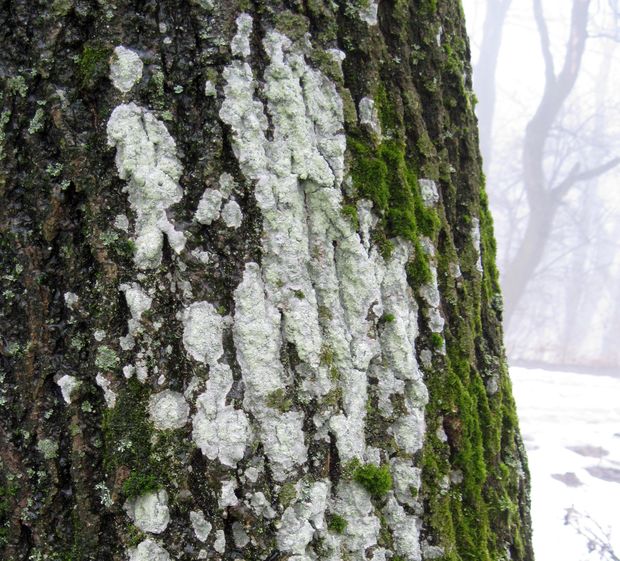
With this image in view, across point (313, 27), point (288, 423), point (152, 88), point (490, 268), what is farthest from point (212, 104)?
point (490, 268)

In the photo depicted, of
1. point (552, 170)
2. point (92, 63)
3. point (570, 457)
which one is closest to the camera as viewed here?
point (92, 63)

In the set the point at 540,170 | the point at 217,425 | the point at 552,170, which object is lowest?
the point at 217,425

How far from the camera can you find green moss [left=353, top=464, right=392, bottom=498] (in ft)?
3.20

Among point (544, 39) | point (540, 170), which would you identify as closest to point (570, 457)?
point (540, 170)

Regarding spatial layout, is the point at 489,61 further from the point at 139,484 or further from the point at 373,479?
the point at 139,484

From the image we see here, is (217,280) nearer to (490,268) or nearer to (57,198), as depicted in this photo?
(57,198)

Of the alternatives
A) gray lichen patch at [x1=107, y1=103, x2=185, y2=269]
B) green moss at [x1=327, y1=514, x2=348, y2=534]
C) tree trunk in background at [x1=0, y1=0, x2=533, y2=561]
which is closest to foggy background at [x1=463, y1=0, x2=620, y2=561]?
green moss at [x1=327, y1=514, x2=348, y2=534]

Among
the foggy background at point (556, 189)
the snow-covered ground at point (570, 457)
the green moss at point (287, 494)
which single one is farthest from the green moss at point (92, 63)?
the foggy background at point (556, 189)

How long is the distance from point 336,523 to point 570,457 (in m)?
5.75

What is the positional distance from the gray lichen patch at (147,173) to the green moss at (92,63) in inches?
2.3

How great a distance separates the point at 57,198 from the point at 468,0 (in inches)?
826

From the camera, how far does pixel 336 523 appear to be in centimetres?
96

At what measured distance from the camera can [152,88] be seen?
2.91 ft

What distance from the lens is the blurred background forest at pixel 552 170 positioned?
593 inches
